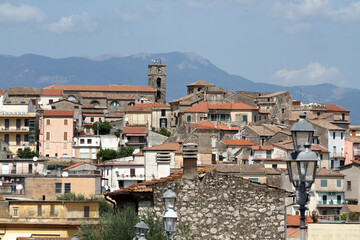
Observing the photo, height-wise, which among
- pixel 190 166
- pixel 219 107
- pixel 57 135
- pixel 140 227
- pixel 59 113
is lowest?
pixel 140 227

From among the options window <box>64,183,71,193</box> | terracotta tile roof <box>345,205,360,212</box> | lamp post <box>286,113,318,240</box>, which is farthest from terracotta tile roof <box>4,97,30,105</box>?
lamp post <box>286,113,318,240</box>

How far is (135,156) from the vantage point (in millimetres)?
101125

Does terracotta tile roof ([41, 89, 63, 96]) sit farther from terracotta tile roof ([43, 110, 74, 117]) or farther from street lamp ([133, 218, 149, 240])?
street lamp ([133, 218, 149, 240])

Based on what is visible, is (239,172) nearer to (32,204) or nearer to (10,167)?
(10,167)

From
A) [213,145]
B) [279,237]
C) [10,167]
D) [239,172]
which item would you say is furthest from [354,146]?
[279,237]

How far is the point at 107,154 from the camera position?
4540 inches

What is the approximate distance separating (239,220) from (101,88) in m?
130

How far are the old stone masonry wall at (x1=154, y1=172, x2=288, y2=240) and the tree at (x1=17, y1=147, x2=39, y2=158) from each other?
91191 millimetres

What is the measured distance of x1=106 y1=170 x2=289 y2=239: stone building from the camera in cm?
2231

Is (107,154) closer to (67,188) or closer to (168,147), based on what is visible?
(168,147)

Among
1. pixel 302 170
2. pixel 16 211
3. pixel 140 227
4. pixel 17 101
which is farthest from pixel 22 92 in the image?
pixel 302 170

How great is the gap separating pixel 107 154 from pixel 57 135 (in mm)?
6566

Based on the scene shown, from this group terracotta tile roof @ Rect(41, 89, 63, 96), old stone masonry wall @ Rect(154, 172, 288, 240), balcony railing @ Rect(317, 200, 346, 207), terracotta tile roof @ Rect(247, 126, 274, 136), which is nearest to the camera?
old stone masonry wall @ Rect(154, 172, 288, 240)

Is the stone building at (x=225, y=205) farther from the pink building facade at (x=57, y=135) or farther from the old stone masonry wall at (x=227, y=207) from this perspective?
the pink building facade at (x=57, y=135)
